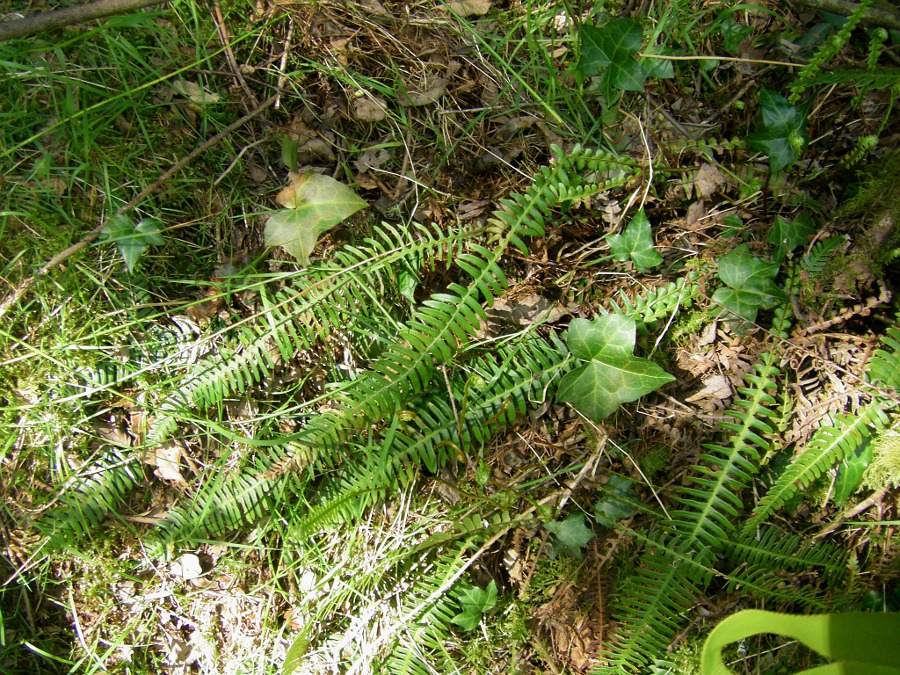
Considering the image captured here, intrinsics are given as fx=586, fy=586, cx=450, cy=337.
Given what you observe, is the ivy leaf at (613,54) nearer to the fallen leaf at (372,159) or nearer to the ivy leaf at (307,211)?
the fallen leaf at (372,159)

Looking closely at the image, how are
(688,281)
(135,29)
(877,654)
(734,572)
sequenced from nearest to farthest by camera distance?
(877,654)
(734,572)
(688,281)
(135,29)

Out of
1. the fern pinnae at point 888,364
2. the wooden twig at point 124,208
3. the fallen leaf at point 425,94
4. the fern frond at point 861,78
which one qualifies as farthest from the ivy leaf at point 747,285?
the wooden twig at point 124,208

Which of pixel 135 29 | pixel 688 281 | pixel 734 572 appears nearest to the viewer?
pixel 734 572

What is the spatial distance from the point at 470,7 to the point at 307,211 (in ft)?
4.00

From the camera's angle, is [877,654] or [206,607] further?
[206,607]

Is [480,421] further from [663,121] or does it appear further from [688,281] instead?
[663,121]

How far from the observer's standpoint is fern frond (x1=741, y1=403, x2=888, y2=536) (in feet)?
7.45

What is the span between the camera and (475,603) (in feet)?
8.17

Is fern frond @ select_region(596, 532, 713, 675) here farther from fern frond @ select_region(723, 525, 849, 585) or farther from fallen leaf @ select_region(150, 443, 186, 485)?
fallen leaf @ select_region(150, 443, 186, 485)

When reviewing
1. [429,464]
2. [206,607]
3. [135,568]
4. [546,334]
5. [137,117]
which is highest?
[137,117]

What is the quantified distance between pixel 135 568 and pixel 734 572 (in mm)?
2633

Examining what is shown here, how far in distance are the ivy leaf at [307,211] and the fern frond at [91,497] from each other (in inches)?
Answer: 48.1

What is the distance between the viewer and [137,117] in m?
2.70

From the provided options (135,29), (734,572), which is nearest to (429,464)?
(734,572)
